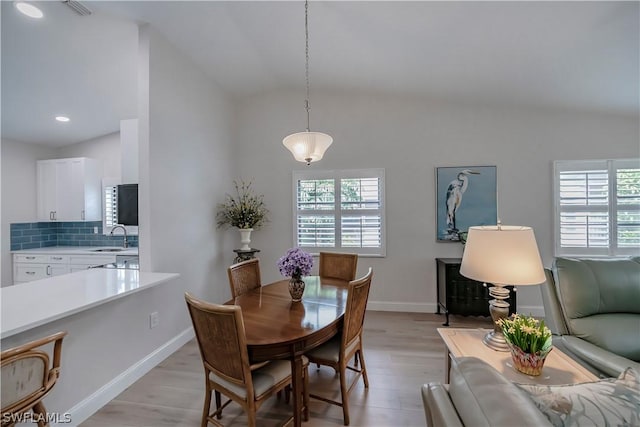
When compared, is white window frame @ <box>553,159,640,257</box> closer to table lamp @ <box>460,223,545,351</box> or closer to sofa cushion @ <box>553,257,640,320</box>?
sofa cushion @ <box>553,257,640,320</box>

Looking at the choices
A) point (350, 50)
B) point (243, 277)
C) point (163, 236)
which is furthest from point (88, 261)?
point (350, 50)

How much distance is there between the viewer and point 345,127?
13.9 feet

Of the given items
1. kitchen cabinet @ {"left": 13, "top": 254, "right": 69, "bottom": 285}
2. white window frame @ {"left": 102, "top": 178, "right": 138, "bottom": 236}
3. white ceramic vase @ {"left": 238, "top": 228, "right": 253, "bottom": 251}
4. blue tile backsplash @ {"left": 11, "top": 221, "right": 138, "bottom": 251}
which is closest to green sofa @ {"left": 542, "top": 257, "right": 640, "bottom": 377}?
white ceramic vase @ {"left": 238, "top": 228, "right": 253, "bottom": 251}

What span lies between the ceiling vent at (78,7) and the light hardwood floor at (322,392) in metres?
3.02

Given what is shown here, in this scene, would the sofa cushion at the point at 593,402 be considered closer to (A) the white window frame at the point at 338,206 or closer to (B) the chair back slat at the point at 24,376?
(B) the chair back slat at the point at 24,376

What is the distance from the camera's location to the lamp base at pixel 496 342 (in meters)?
1.65

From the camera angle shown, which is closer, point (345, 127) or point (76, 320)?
point (76, 320)

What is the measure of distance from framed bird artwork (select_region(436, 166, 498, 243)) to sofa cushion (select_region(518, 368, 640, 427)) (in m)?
3.19

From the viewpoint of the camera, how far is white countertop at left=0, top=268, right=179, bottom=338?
1505 mm

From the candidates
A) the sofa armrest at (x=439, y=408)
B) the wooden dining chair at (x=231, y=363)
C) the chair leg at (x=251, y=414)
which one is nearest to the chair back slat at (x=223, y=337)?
the wooden dining chair at (x=231, y=363)

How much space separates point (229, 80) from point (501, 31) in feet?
10.4

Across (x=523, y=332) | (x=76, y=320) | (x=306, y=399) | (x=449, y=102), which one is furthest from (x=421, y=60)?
(x=76, y=320)

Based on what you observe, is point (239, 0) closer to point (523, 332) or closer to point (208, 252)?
point (208, 252)

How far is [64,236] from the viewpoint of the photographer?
4805 mm
